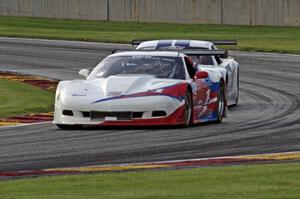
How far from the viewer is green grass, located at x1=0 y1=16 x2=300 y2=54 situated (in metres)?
42.2

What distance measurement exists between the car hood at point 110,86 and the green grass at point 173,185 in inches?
201

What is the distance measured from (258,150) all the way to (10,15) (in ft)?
141

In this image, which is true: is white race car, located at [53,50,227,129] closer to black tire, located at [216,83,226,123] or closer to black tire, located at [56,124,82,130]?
black tire, located at [56,124,82,130]

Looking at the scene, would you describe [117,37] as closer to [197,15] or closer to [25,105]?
[197,15]

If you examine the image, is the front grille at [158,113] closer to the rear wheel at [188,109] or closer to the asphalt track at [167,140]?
the asphalt track at [167,140]

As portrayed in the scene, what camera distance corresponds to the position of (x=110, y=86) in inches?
657

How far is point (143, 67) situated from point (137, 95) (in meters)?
1.26

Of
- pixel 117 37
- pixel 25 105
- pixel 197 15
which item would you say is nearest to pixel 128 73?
pixel 25 105

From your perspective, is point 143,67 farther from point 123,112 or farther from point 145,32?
point 145,32

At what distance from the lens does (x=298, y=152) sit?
13.2 metres

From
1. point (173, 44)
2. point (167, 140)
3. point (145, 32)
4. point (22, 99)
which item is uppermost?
point (173, 44)

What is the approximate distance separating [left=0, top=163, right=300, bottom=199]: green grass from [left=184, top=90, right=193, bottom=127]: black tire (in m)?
5.31

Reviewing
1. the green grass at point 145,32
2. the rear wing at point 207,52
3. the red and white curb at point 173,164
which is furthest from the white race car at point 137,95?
the green grass at point 145,32

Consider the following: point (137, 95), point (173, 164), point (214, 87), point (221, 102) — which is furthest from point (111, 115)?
point (173, 164)
